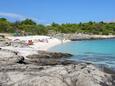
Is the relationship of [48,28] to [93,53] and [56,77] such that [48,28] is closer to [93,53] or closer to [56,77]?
[93,53]

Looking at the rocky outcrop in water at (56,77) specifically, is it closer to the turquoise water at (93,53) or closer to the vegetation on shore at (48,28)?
the turquoise water at (93,53)

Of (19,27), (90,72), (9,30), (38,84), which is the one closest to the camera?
(38,84)

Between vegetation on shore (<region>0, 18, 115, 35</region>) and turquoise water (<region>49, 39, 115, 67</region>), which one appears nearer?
turquoise water (<region>49, 39, 115, 67</region>)

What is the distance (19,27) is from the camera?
3912 inches

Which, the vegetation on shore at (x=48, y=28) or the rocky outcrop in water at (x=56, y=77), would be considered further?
the vegetation on shore at (x=48, y=28)

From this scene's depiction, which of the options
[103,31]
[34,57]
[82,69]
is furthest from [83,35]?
[82,69]

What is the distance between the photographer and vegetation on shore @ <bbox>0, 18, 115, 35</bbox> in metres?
92.7

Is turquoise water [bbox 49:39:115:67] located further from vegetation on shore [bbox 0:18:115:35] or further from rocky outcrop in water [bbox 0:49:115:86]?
vegetation on shore [bbox 0:18:115:35]

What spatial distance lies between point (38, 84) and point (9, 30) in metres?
80.5

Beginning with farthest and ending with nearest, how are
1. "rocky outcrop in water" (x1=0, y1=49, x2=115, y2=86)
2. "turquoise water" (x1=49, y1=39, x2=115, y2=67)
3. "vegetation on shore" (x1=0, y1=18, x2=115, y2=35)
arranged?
1. "vegetation on shore" (x1=0, y1=18, x2=115, y2=35)
2. "turquoise water" (x1=49, y1=39, x2=115, y2=67)
3. "rocky outcrop in water" (x1=0, y1=49, x2=115, y2=86)

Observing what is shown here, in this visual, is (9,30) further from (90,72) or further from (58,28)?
(90,72)

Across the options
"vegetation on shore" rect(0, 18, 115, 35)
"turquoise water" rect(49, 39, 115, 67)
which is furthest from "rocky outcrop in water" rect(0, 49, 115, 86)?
"vegetation on shore" rect(0, 18, 115, 35)

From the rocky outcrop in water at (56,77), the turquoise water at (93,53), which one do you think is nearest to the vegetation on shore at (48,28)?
the turquoise water at (93,53)

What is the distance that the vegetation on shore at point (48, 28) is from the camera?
304ft
